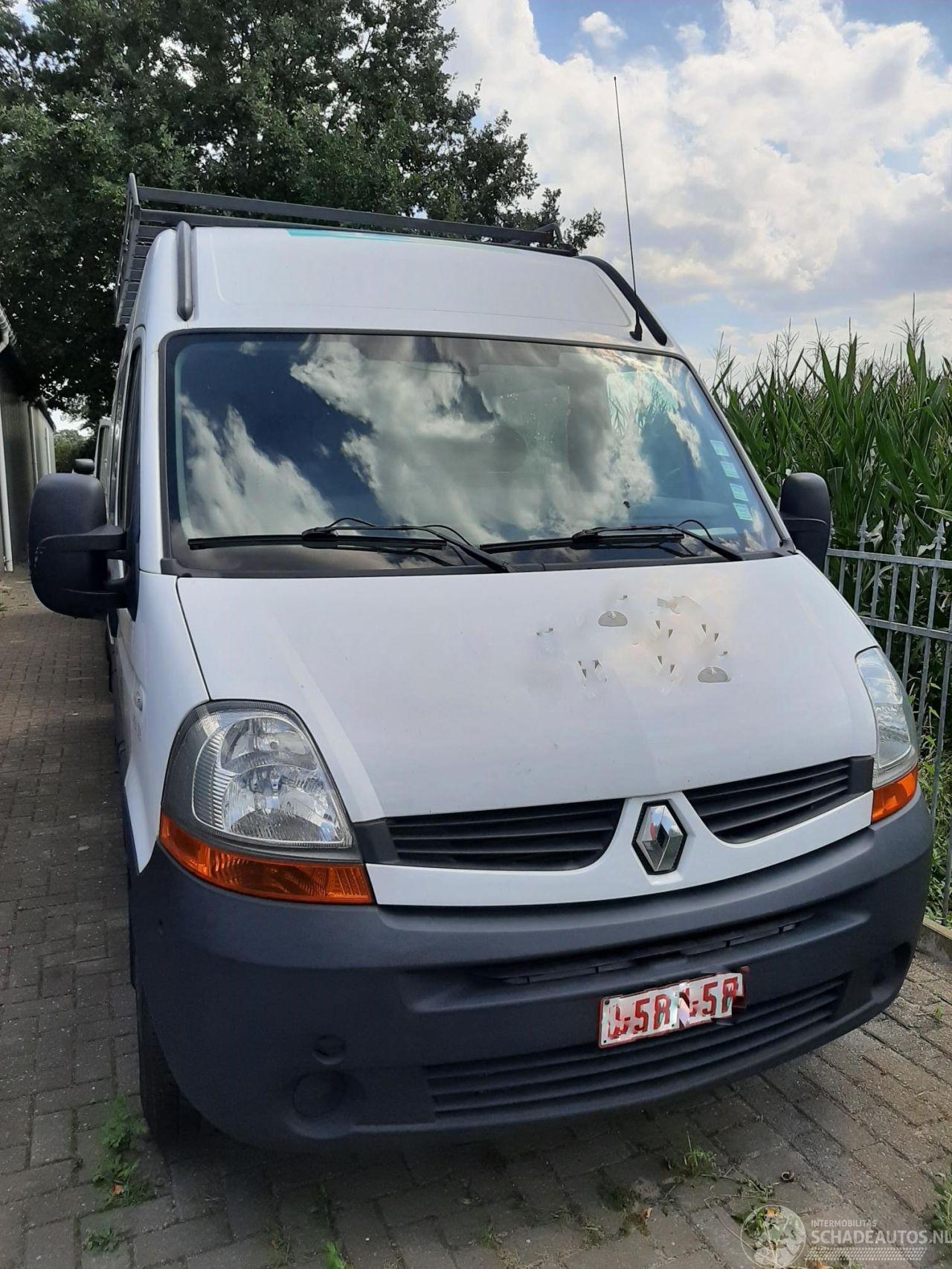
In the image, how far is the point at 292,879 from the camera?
204cm

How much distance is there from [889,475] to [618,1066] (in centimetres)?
393

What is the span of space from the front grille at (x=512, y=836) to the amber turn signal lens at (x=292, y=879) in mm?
111

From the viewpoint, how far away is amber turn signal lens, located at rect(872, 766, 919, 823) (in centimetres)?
252

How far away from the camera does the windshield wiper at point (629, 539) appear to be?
2.80 m

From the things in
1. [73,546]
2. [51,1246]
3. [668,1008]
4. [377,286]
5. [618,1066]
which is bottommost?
[51,1246]

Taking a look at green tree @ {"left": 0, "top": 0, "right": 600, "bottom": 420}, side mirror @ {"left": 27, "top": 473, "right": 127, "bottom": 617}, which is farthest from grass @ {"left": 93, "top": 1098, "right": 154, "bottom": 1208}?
green tree @ {"left": 0, "top": 0, "right": 600, "bottom": 420}

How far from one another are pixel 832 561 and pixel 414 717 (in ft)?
12.3

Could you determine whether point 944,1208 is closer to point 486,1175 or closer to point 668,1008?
point 668,1008

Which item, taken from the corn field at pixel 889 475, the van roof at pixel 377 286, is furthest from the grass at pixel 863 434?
the van roof at pixel 377 286

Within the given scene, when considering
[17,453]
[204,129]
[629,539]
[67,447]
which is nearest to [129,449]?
[629,539]

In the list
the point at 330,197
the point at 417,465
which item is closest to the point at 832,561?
the point at 417,465

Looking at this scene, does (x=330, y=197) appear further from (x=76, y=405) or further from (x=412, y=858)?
(x=412, y=858)

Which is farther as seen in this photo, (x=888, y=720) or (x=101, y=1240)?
(x=888, y=720)

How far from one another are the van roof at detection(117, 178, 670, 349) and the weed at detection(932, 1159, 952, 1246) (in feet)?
8.73
